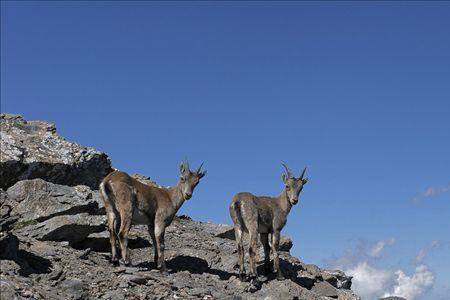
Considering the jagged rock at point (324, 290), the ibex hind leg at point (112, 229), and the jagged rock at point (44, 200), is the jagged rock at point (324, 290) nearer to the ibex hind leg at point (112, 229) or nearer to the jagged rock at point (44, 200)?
the ibex hind leg at point (112, 229)

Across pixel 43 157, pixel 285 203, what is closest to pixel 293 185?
pixel 285 203

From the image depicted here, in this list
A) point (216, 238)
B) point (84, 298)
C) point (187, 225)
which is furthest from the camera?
point (187, 225)

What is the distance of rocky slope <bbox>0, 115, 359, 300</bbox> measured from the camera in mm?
17297

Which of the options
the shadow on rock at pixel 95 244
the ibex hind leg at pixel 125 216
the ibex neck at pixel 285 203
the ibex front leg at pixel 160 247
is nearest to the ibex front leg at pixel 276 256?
the ibex neck at pixel 285 203

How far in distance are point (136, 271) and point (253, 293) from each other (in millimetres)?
4993

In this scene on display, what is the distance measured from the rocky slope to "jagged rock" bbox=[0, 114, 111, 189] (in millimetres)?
48

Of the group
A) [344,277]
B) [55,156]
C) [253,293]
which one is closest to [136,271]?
[253,293]

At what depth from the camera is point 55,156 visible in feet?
88.2

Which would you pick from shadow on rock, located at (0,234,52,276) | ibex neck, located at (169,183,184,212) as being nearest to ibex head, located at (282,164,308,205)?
ibex neck, located at (169,183,184,212)

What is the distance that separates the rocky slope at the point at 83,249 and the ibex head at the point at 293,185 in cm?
319

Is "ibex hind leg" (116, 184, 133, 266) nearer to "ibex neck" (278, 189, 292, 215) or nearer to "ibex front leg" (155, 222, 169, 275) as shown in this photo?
"ibex front leg" (155, 222, 169, 275)

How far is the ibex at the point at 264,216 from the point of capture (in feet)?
76.3

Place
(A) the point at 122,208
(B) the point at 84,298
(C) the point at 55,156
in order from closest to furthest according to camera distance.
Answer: (B) the point at 84,298 → (A) the point at 122,208 → (C) the point at 55,156

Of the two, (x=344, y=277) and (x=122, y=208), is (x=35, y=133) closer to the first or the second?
(x=122, y=208)
